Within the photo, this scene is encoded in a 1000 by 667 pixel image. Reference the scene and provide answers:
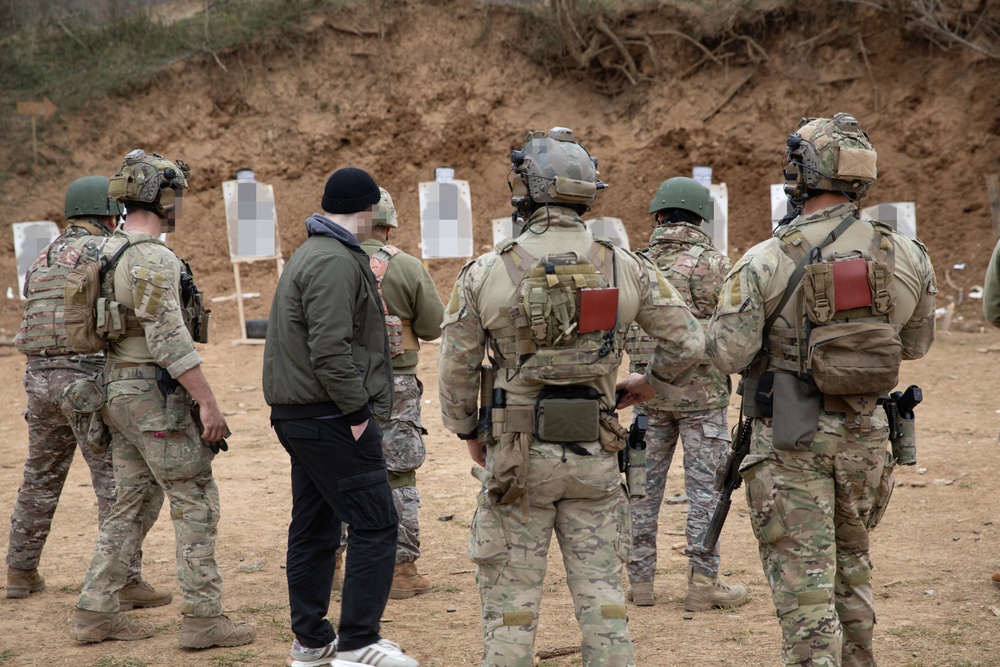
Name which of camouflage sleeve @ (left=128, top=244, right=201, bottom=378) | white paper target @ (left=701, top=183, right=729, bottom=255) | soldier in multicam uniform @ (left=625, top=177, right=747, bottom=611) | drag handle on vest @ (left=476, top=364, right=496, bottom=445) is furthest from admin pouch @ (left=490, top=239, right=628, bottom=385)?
white paper target @ (left=701, top=183, right=729, bottom=255)

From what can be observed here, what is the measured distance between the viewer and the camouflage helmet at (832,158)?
3.85 m

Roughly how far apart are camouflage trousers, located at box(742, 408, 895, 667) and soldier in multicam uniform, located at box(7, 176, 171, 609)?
353 centimetres

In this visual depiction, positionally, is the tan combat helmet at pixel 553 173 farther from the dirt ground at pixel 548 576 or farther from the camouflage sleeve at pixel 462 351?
the dirt ground at pixel 548 576

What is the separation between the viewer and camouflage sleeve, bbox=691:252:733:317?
532cm

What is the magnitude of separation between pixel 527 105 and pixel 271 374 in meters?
15.1

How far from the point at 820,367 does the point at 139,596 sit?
400cm

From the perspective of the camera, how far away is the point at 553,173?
3738 mm

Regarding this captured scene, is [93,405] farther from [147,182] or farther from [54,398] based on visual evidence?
[147,182]

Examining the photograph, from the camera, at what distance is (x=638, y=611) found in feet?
17.5

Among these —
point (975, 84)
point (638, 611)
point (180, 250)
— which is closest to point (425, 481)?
point (638, 611)

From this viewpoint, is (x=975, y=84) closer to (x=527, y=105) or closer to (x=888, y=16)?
(x=888, y=16)

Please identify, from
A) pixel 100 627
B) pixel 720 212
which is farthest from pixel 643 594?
Result: pixel 720 212

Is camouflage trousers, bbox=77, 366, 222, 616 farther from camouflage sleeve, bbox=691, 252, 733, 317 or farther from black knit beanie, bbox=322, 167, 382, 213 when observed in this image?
camouflage sleeve, bbox=691, 252, 733, 317

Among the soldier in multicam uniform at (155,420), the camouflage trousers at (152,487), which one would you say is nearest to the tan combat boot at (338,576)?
the soldier in multicam uniform at (155,420)
